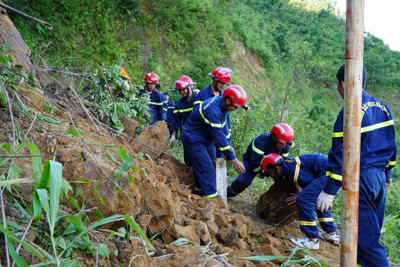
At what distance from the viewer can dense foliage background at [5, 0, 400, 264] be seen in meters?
9.71

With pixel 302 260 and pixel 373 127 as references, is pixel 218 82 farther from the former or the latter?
pixel 302 260

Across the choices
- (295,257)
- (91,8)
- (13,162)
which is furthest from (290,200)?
(91,8)

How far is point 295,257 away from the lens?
3.78 meters

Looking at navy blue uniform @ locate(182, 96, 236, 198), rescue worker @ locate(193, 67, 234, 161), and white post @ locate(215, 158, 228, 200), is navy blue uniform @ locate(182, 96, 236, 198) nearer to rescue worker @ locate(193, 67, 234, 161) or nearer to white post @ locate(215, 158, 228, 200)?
white post @ locate(215, 158, 228, 200)

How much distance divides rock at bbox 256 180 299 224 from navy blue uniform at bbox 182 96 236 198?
2.28 feet

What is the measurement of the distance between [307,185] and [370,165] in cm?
153

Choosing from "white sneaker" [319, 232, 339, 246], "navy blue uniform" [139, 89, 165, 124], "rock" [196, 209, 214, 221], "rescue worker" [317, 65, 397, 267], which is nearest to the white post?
"white sneaker" [319, 232, 339, 246]

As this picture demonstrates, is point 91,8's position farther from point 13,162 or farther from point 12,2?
point 13,162

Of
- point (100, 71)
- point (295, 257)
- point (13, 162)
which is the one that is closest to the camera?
point (13, 162)

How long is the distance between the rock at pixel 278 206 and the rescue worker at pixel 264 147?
1.40 feet

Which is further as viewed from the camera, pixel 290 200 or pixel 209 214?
pixel 290 200

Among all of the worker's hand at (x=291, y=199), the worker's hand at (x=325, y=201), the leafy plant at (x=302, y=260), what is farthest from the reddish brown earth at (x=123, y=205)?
the worker's hand at (x=325, y=201)

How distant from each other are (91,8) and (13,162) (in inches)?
473

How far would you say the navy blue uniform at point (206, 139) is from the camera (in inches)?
203
